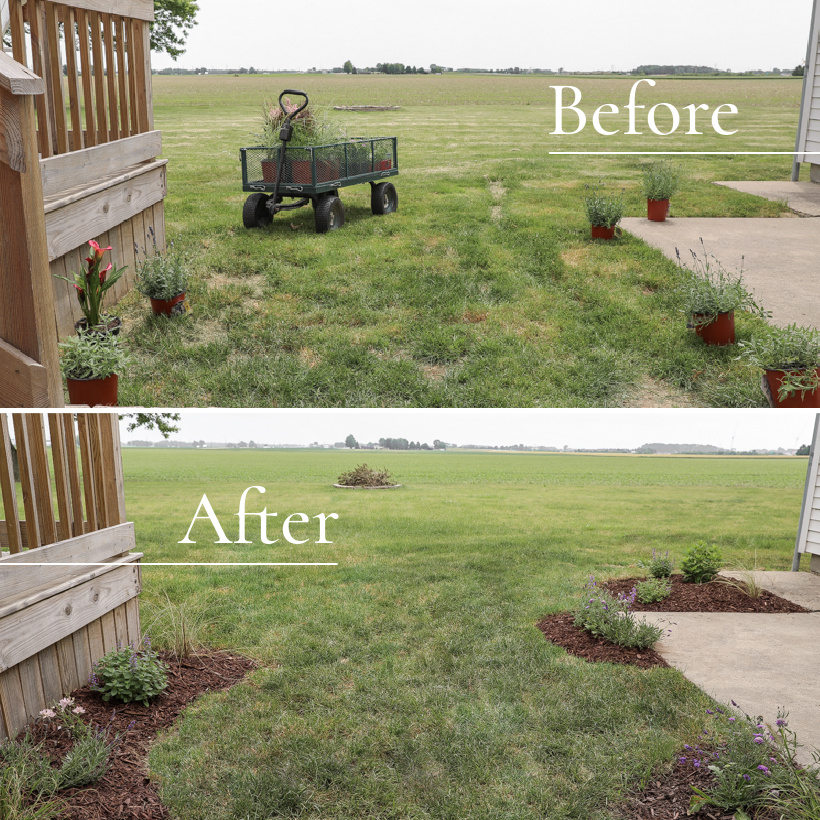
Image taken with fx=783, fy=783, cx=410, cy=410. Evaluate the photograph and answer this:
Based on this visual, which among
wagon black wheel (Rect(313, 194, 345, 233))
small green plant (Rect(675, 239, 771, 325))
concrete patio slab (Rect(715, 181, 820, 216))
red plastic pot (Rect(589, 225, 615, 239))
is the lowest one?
small green plant (Rect(675, 239, 771, 325))

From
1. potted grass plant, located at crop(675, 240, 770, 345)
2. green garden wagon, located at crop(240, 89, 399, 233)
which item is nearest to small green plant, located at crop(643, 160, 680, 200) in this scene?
potted grass plant, located at crop(675, 240, 770, 345)

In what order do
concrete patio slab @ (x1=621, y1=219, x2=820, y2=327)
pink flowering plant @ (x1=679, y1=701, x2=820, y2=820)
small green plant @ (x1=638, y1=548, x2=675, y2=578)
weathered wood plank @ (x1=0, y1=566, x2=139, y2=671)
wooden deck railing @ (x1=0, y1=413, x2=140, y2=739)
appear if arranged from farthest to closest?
1. small green plant @ (x1=638, y1=548, x2=675, y2=578)
2. concrete patio slab @ (x1=621, y1=219, x2=820, y2=327)
3. wooden deck railing @ (x1=0, y1=413, x2=140, y2=739)
4. weathered wood plank @ (x1=0, y1=566, x2=139, y2=671)
5. pink flowering plant @ (x1=679, y1=701, x2=820, y2=820)

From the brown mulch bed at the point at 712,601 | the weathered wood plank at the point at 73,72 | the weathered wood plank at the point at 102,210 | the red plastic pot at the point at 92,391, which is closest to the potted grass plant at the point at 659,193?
the brown mulch bed at the point at 712,601

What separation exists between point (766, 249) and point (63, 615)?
6401 millimetres

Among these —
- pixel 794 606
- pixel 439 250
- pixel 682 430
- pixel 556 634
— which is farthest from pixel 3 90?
pixel 682 430

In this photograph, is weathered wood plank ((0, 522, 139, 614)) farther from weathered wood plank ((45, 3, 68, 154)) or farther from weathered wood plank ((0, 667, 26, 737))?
weathered wood plank ((45, 3, 68, 154))

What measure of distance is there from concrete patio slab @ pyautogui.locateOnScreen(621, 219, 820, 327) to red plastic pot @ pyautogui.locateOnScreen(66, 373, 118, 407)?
446cm

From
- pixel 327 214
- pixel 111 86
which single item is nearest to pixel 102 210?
A: pixel 111 86

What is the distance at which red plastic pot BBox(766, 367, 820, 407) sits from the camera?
4500 millimetres

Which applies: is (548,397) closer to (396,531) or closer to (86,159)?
(86,159)

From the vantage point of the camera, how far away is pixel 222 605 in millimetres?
6988

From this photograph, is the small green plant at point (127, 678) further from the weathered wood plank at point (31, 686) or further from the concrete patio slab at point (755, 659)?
the concrete patio slab at point (755, 659)

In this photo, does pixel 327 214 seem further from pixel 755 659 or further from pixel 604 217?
pixel 755 659

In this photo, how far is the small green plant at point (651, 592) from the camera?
724cm
